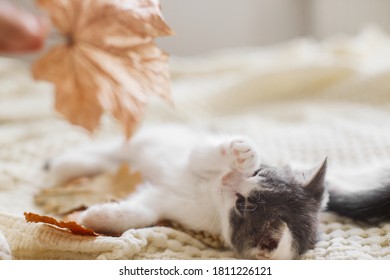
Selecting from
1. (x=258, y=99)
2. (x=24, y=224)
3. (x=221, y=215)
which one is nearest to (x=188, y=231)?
(x=221, y=215)

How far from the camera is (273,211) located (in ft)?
2.66

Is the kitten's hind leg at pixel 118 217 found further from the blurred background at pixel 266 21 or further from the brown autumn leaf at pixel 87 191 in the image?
the blurred background at pixel 266 21

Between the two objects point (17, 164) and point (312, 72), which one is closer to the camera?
point (17, 164)

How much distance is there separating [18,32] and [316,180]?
2.57 feet

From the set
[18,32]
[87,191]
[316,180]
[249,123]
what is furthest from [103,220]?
[249,123]

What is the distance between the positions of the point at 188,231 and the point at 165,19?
418 millimetres

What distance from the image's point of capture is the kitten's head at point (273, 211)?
0.79 m

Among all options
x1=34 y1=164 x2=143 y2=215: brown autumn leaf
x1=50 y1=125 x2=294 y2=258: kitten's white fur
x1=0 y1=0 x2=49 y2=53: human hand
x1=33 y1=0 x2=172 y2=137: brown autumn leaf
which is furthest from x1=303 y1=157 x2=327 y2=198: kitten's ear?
x1=0 y1=0 x2=49 y2=53: human hand

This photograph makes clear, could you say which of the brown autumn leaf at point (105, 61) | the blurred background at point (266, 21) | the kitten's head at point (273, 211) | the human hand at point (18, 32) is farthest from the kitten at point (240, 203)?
the blurred background at point (266, 21)

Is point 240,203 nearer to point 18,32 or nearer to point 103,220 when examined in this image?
point 103,220

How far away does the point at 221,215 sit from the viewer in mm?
911

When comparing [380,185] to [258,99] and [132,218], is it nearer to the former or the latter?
[132,218]
